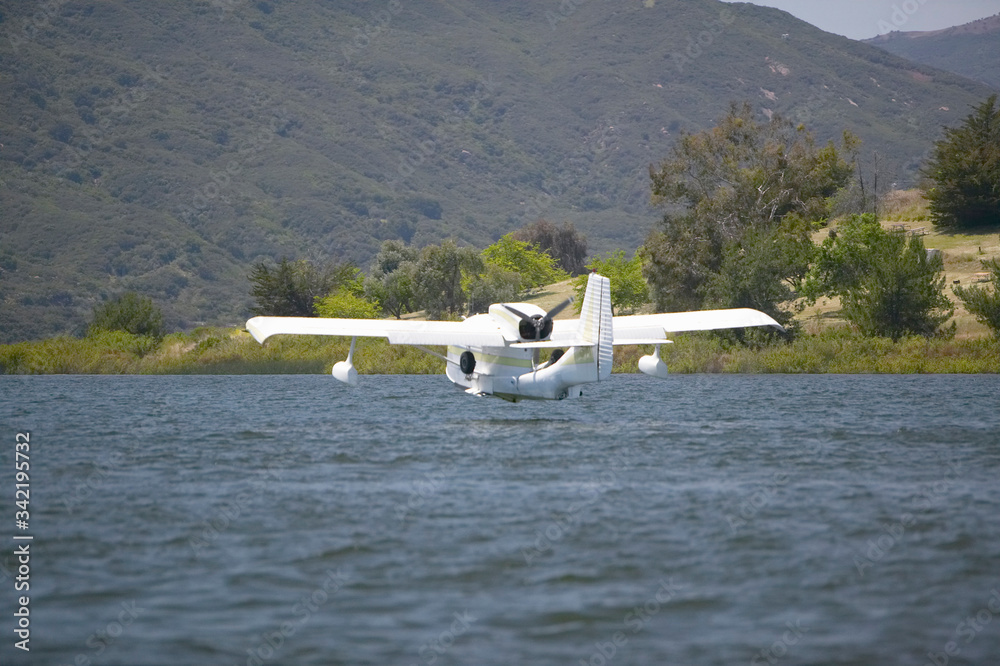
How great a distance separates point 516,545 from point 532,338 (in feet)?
55.3

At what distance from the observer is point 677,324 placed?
1320 inches

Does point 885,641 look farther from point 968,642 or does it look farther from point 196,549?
point 196,549

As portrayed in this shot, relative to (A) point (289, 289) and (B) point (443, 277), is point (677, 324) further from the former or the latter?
(A) point (289, 289)

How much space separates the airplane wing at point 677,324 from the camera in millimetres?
32844

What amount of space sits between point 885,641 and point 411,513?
8.15 m

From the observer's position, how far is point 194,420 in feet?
112

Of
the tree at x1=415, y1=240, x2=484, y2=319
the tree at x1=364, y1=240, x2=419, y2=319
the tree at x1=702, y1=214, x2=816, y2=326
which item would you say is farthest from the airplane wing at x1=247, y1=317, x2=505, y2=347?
the tree at x1=364, y1=240, x2=419, y2=319

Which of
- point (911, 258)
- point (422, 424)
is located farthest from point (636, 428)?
point (911, 258)

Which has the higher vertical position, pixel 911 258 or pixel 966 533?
pixel 911 258

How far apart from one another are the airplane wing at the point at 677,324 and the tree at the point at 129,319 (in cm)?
5652

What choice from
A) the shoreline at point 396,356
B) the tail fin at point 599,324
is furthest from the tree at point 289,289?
the tail fin at point 599,324

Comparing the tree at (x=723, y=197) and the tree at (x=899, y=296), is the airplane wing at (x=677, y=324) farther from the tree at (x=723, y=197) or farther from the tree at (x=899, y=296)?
the tree at (x=723, y=197)

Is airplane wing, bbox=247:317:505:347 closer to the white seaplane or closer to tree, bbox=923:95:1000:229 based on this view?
the white seaplane

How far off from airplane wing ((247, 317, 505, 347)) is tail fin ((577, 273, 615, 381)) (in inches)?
136
